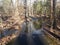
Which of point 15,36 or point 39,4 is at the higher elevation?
point 39,4

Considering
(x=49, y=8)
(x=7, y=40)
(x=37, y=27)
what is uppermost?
(x=49, y=8)

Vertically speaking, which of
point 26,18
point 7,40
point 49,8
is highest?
point 49,8

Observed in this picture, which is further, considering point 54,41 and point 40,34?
point 40,34

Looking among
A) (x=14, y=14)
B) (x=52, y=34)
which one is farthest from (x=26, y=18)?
(x=52, y=34)

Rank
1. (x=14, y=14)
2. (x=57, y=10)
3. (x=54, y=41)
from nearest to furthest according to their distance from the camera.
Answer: (x=54, y=41) → (x=57, y=10) → (x=14, y=14)

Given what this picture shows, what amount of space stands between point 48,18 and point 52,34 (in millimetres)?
694

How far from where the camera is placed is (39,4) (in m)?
5.64

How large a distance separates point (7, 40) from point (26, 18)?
3.78 ft

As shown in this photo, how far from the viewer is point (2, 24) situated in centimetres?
523

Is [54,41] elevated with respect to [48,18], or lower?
lower

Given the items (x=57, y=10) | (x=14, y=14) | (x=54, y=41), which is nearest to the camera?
(x=54, y=41)

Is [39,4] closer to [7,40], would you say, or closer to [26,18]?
[26,18]

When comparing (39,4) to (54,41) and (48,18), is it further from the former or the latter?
(54,41)

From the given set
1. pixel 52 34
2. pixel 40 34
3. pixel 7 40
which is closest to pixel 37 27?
pixel 40 34
